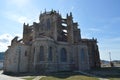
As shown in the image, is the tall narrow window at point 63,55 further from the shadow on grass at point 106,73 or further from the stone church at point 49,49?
the shadow on grass at point 106,73

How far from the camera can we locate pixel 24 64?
44.7 m

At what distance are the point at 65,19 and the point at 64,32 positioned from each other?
423cm

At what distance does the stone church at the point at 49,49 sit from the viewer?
4081 centimetres

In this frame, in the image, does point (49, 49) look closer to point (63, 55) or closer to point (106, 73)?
point (63, 55)

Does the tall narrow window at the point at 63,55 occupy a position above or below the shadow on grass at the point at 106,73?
above

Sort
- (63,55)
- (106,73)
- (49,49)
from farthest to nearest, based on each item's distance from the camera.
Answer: (63,55) → (49,49) → (106,73)

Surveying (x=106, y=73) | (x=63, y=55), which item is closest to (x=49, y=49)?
(x=63, y=55)

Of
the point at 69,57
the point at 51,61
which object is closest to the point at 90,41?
the point at 69,57

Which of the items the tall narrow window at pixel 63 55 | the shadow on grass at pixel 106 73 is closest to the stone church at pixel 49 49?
the tall narrow window at pixel 63 55

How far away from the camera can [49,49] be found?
41.4 metres

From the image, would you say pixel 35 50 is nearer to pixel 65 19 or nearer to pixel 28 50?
pixel 28 50

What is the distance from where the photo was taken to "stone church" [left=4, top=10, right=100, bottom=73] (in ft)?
134

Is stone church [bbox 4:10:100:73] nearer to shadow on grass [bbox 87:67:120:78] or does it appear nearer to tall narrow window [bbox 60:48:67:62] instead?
tall narrow window [bbox 60:48:67:62]

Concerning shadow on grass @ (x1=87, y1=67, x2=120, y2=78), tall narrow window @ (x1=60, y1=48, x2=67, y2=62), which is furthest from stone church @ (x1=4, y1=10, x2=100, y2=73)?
shadow on grass @ (x1=87, y1=67, x2=120, y2=78)
